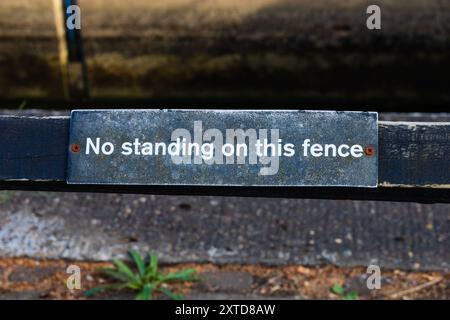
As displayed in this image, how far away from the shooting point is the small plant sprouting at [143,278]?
11.9 feet

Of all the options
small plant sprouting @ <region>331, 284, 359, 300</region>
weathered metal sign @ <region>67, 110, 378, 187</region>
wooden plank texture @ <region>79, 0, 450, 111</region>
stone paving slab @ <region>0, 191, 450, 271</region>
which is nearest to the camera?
weathered metal sign @ <region>67, 110, 378, 187</region>

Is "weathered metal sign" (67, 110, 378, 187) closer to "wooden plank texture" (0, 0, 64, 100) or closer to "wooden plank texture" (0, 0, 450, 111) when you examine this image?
"wooden plank texture" (0, 0, 450, 111)

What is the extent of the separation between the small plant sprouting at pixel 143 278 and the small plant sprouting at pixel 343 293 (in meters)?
0.69

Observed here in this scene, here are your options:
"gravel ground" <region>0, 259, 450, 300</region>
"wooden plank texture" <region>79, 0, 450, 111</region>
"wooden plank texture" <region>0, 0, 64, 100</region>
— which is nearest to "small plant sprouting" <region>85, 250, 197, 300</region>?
"gravel ground" <region>0, 259, 450, 300</region>

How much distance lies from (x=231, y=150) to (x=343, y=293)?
1.64m

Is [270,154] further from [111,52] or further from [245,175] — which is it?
[111,52]

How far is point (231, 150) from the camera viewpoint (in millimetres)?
2260

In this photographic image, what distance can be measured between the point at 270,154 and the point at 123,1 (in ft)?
12.7

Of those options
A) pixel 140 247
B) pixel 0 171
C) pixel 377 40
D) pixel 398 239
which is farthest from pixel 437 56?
pixel 0 171

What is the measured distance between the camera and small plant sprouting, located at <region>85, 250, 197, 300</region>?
3.61 meters

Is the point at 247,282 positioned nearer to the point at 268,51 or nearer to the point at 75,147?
the point at 75,147

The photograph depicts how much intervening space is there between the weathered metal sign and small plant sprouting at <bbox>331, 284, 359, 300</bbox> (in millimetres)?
1449

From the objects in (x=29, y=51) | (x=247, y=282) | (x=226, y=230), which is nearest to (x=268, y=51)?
(x=29, y=51)

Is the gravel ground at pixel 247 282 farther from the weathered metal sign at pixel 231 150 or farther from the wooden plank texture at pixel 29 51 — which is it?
the wooden plank texture at pixel 29 51
